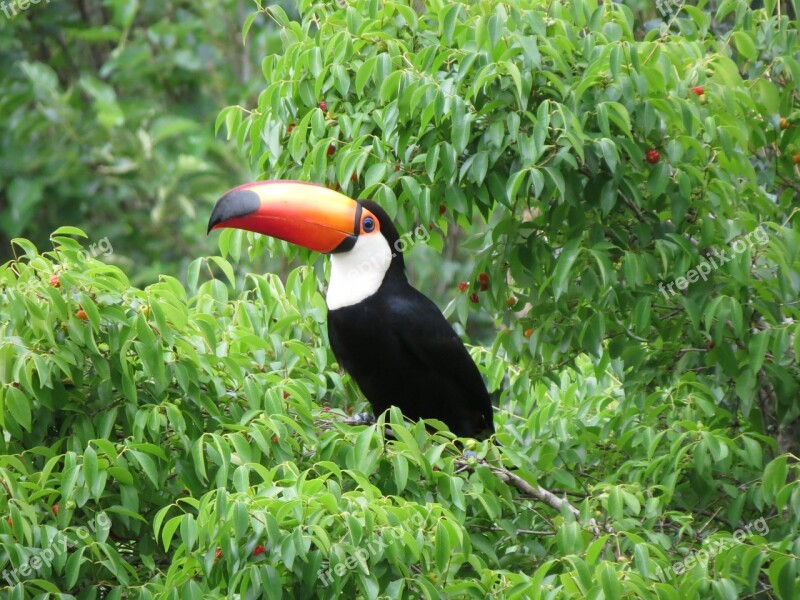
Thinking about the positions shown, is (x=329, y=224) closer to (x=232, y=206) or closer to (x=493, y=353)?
(x=232, y=206)

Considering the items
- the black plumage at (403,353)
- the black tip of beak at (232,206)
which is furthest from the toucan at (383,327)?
the black tip of beak at (232,206)

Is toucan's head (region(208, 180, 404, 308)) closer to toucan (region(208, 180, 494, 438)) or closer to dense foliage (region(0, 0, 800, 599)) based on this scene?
toucan (region(208, 180, 494, 438))

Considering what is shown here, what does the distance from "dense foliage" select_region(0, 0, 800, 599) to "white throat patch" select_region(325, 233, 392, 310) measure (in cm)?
21

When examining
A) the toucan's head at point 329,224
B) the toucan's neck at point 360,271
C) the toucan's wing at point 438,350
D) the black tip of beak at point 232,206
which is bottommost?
the toucan's wing at point 438,350

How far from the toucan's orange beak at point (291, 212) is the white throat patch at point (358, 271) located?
0.50 feet

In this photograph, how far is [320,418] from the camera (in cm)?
432

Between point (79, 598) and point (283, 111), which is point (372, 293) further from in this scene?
point (79, 598)

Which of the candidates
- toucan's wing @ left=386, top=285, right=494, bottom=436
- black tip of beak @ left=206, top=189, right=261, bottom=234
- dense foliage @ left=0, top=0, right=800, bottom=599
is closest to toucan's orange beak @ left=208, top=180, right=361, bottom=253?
black tip of beak @ left=206, top=189, right=261, bottom=234

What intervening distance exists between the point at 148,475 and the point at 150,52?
26.0ft

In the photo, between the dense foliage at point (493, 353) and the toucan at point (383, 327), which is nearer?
the dense foliage at point (493, 353)

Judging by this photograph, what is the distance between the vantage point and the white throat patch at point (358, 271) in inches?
207

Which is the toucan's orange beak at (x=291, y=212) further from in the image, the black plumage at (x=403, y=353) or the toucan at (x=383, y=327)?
the black plumage at (x=403, y=353)

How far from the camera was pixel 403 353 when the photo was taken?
211 inches

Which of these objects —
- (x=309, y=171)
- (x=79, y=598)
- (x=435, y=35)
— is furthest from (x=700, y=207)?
(x=79, y=598)
